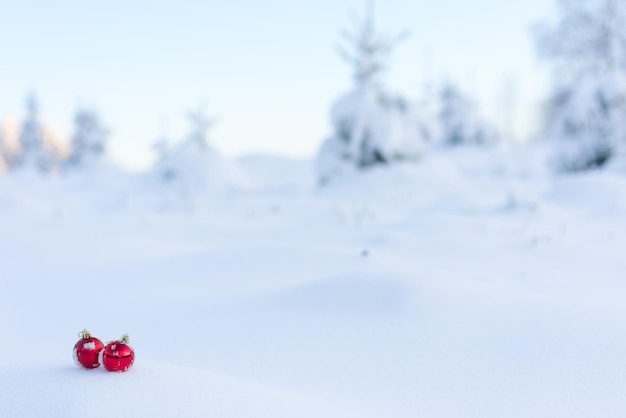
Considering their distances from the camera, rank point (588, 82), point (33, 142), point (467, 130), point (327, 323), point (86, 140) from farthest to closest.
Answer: point (33, 142)
point (86, 140)
point (467, 130)
point (588, 82)
point (327, 323)

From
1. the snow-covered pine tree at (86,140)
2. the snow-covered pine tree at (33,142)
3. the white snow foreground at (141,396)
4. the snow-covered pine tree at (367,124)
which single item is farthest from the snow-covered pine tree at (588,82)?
the snow-covered pine tree at (33,142)

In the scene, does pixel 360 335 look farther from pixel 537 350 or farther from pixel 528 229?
pixel 528 229

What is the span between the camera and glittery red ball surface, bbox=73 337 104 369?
4.20 ft

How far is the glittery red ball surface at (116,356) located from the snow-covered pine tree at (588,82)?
10.7m

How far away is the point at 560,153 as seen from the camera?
33.7ft

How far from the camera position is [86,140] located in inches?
979

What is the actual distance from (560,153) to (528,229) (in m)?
6.89

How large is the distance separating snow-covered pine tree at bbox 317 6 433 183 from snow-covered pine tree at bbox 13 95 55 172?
872 inches

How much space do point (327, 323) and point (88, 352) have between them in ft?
3.40

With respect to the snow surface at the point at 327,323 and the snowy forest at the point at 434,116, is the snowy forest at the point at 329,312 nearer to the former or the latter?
the snow surface at the point at 327,323

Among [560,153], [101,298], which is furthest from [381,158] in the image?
[101,298]

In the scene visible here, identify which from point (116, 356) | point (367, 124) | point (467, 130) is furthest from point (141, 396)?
point (467, 130)

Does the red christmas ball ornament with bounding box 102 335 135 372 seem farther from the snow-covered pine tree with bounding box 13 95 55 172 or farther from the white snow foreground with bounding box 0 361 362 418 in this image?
the snow-covered pine tree with bounding box 13 95 55 172

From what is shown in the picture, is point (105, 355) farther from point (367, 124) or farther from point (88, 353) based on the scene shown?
point (367, 124)
